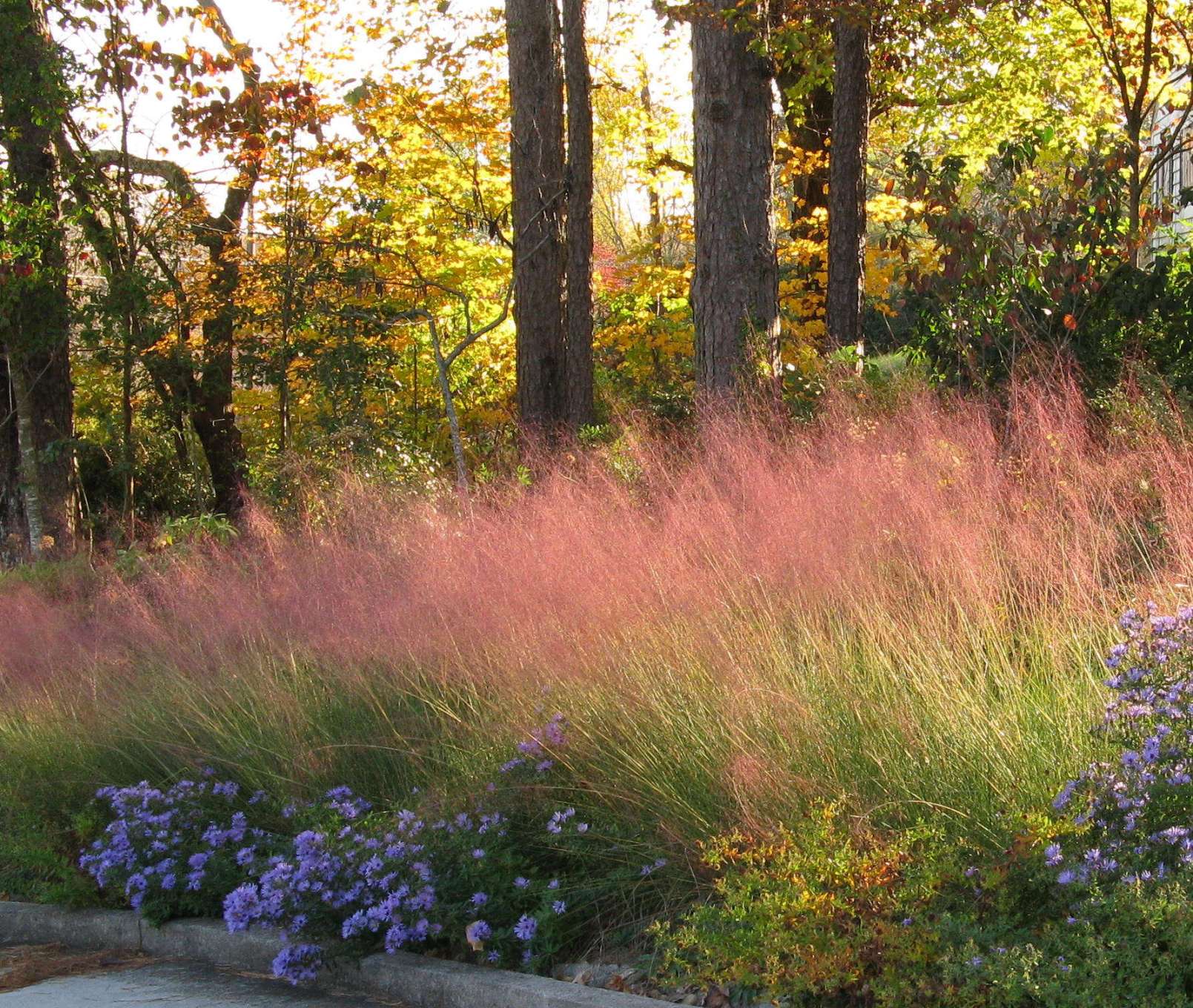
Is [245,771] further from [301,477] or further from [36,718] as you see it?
[301,477]

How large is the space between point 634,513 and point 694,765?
9.63 feet

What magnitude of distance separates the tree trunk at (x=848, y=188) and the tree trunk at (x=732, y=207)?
4788 millimetres

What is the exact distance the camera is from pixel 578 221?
51.9 feet

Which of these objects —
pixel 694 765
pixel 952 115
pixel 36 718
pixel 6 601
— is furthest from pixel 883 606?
pixel 952 115

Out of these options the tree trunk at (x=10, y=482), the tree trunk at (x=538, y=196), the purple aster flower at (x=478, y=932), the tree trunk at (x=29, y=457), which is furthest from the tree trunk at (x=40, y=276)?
the purple aster flower at (x=478, y=932)

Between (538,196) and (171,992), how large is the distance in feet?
36.2

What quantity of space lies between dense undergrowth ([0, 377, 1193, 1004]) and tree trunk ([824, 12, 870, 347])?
844 centimetres

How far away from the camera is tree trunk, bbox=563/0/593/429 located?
50.2 ft

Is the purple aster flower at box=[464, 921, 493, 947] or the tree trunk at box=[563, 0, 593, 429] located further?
the tree trunk at box=[563, 0, 593, 429]

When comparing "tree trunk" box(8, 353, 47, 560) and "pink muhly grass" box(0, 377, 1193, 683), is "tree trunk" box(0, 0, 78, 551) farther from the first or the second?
"pink muhly grass" box(0, 377, 1193, 683)

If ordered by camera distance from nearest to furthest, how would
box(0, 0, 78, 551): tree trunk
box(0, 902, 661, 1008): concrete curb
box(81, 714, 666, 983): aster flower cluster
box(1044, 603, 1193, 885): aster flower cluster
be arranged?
box(1044, 603, 1193, 885): aster flower cluster < box(0, 902, 661, 1008): concrete curb < box(81, 714, 666, 983): aster flower cluster < box(0, 0, 78, 551): tree trunk

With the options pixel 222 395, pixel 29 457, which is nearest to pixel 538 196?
pixel 222 395

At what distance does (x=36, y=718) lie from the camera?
7.68 meters

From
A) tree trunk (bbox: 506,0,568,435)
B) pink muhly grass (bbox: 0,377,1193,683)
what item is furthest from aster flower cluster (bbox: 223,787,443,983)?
tree trunk (bbox: 506,0,568,435)
